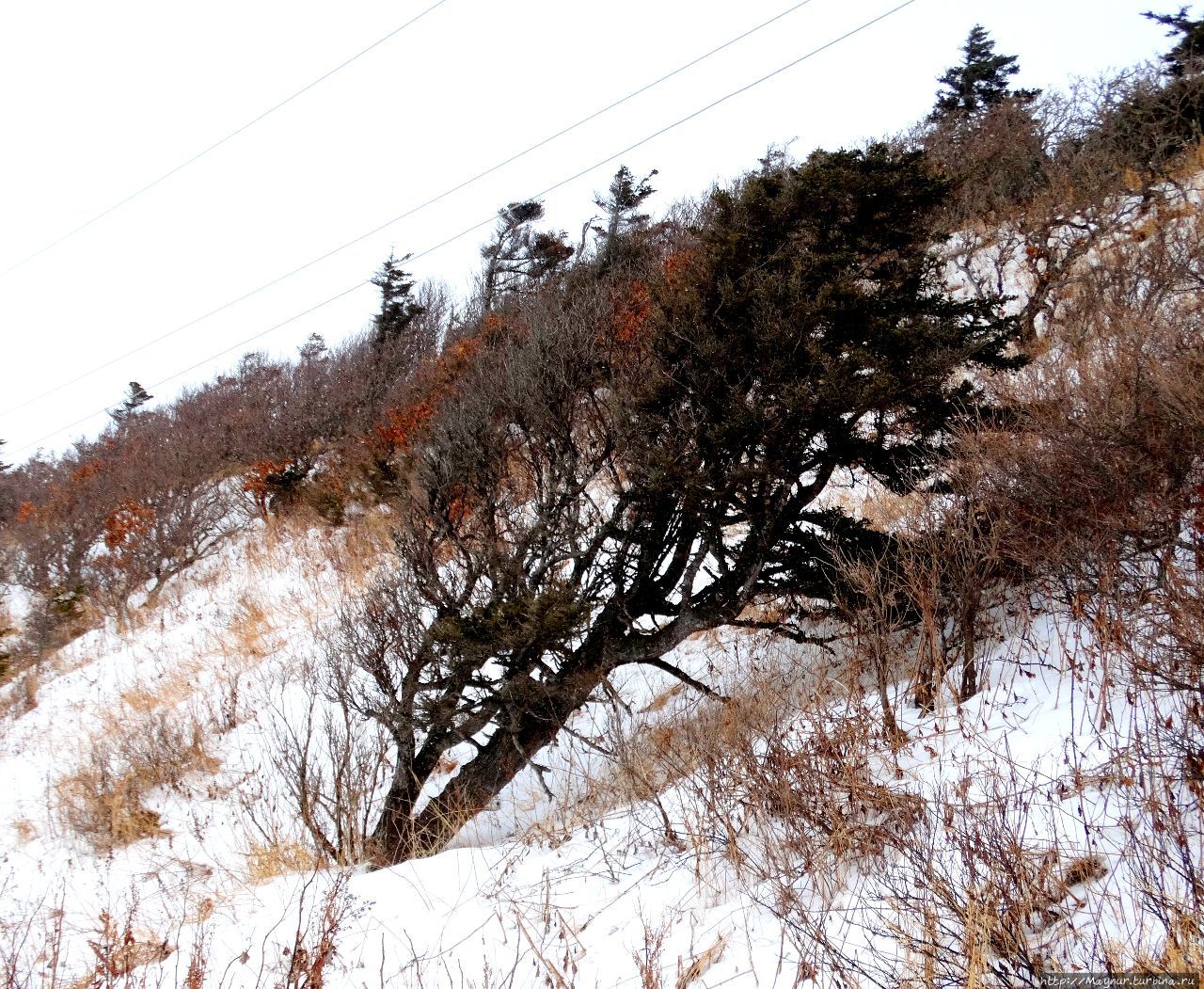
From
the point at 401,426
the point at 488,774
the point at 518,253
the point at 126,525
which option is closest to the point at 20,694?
the point at 126,525

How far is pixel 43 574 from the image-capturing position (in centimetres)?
1416

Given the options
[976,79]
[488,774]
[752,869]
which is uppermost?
[976,79]

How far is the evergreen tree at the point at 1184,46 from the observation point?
529 inches

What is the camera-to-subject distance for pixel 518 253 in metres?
22.4

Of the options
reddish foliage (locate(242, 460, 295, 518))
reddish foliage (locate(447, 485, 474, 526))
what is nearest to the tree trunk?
reddish foliage (locate(447, 485, 474, 526))

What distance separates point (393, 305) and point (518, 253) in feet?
14.9

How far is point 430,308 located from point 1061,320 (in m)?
18.6

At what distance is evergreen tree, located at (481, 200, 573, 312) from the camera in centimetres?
2119

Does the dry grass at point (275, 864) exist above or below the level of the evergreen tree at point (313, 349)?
below

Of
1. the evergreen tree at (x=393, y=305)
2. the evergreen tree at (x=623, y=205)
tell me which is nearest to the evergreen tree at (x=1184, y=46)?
the evergreen tree at (x=623, y=205)

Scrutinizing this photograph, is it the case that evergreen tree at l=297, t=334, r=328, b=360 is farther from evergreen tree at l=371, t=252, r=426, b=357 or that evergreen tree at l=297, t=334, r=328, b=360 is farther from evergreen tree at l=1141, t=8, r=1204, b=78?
evergreen tree at l=1141, t=8, r=1204, b=78

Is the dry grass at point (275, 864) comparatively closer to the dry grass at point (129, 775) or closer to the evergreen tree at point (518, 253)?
the dry grass at point (129, 775)

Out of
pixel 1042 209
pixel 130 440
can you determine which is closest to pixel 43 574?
pixel 130 440

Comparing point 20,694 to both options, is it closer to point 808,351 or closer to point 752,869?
point 752,869
